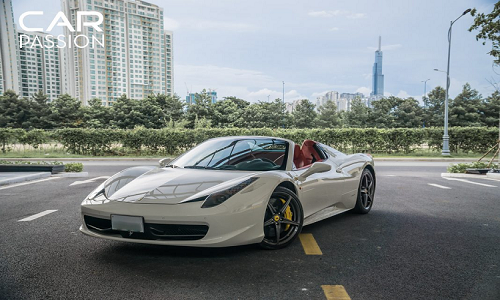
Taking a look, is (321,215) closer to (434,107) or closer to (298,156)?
(298,156)

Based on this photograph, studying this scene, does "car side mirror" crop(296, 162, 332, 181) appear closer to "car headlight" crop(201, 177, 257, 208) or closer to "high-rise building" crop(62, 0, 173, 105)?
"car headlight" crop(201, 177, 257, 208)

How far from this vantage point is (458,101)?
39156 mm

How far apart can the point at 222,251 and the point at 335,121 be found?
4034cm

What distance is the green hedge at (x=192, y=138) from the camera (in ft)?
71.2

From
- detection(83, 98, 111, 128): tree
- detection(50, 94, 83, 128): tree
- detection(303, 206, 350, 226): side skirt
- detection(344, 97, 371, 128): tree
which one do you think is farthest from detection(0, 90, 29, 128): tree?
detection(303, 206, 350, 226): side skirt

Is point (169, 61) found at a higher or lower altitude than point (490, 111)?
higher

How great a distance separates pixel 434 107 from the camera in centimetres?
4253

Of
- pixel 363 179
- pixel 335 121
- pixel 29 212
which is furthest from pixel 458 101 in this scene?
pixel 29 212

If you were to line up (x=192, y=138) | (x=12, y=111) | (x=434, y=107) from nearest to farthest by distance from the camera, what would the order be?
(x=192, y=138) → (x=12, y=111) → (x=434, y=107)

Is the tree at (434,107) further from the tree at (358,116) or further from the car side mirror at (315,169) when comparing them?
the car side mirror at (315,169)

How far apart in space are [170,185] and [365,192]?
3287 millimetres

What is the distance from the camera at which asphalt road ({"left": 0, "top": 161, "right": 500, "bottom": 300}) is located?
281 centimetres

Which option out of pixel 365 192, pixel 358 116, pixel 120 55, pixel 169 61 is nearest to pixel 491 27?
pixel 365 192

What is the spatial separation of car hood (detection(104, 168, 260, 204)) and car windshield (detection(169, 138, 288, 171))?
0.25m
